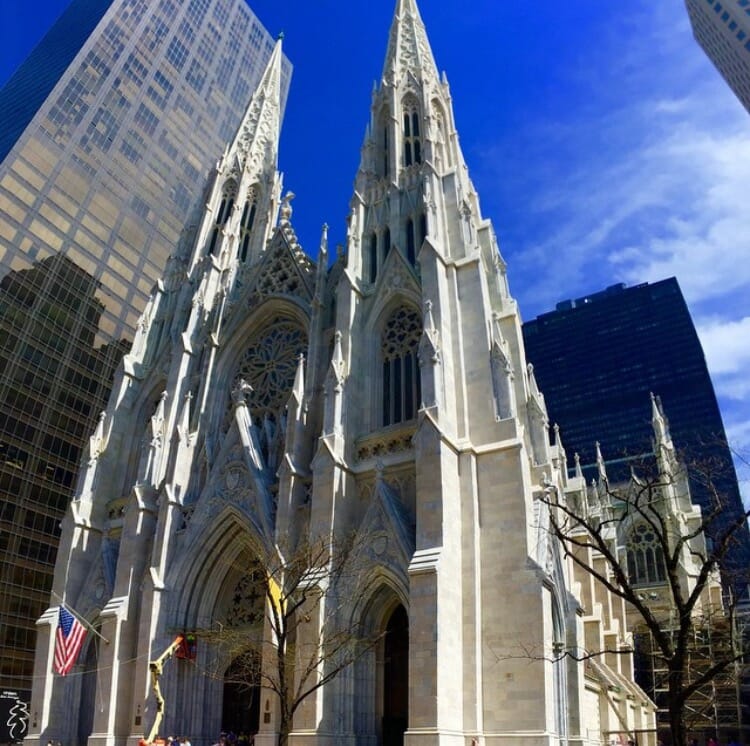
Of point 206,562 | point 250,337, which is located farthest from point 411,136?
point 206,562

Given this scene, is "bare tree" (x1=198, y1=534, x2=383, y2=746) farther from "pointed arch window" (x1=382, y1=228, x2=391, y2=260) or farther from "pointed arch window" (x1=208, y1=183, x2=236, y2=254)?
"pointed arch window" (x1=208, y1=183, x2=236, y2=254)

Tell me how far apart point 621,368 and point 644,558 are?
210ft

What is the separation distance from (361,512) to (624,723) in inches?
589

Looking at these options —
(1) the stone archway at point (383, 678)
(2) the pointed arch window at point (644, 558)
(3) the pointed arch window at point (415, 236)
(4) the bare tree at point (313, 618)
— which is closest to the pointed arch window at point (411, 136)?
(3) the pointed arch window at point (415, 236)

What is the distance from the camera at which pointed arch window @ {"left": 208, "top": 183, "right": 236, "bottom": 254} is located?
4072cm

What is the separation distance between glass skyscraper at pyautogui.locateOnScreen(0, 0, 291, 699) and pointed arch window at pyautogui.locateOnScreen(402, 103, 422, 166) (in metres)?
24.9

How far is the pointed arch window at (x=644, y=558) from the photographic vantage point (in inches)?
1832

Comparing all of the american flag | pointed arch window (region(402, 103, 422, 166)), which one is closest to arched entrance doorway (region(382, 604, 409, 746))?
the american flag

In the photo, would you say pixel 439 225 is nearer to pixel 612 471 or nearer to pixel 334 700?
pixel 334 700

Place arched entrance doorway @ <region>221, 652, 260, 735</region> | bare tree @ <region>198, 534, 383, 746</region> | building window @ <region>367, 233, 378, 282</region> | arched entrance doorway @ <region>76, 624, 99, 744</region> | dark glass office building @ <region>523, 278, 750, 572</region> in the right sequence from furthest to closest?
dark glass office building @ <region>523, 278, 750, 572</region> → building window @ <region>367, 233, 378, 282</region> → arched entrance doorway @ <region>76, 624, 99, 744</region> → arched entrance doorway @ <region>221, 652, 260, 735</region> → bare tree @ <region>198, 534, 383, 746</region>

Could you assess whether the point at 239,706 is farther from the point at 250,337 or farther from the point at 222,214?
the point at 222,214

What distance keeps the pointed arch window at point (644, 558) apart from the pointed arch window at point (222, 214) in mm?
32683

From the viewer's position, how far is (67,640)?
23.6m

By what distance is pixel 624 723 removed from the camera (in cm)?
2898
